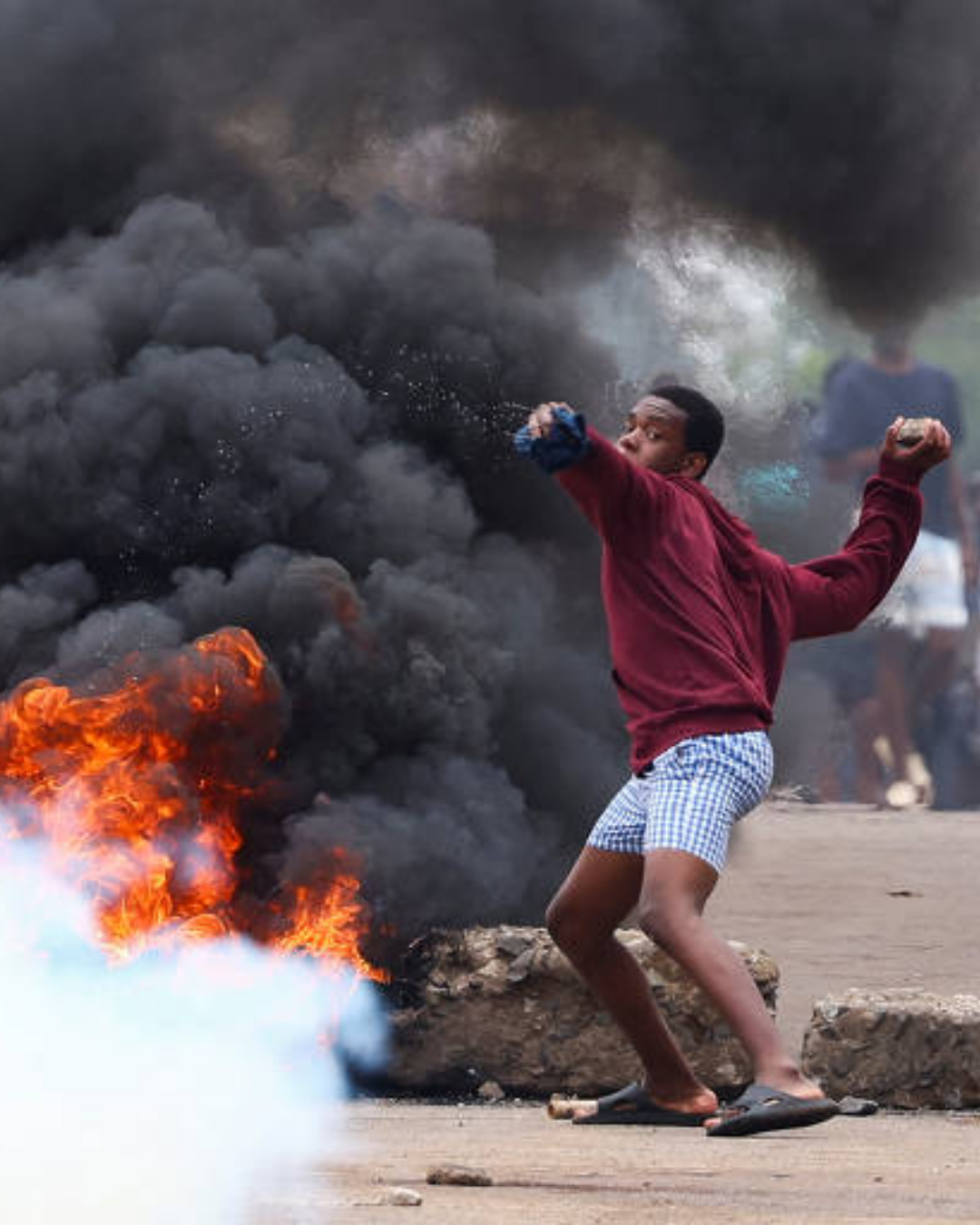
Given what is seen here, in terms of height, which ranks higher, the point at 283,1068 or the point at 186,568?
the point at 186,568

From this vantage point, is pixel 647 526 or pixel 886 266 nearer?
pixel 647 526

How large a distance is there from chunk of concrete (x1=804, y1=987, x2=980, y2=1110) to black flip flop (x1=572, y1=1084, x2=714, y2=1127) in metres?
1.60

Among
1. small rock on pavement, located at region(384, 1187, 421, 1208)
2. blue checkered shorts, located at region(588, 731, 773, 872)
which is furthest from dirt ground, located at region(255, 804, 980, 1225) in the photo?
blue checkered shorts, located at region(588, 731, 773, 872)

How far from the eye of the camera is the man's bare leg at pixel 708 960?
561 cm

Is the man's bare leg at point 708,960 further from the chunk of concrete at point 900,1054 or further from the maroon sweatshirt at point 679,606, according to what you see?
the chunk of concrete at point 900,1054

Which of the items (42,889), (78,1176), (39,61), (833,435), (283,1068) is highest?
(833,435)

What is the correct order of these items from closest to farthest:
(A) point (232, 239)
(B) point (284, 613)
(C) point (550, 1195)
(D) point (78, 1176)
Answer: (D) point (78, 1176) < (C) point (550, 1195) < (B) point (284, 613) < (A) point (232, 239)

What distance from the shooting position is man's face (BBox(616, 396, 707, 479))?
605cm

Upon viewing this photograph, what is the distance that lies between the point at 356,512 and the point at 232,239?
1.48 m

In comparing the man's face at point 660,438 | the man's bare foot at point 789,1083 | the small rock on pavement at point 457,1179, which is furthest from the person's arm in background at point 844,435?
the small rock on pavement at point 457,1179

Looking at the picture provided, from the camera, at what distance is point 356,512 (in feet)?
32.4

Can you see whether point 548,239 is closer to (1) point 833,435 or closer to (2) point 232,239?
(2) point 232,239

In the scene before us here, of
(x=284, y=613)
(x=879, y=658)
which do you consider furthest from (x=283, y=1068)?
(x=879, y=658)

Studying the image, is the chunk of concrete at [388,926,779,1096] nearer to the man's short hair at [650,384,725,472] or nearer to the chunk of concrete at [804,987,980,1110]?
the chunk of concrete at [804,987,980,1110]
